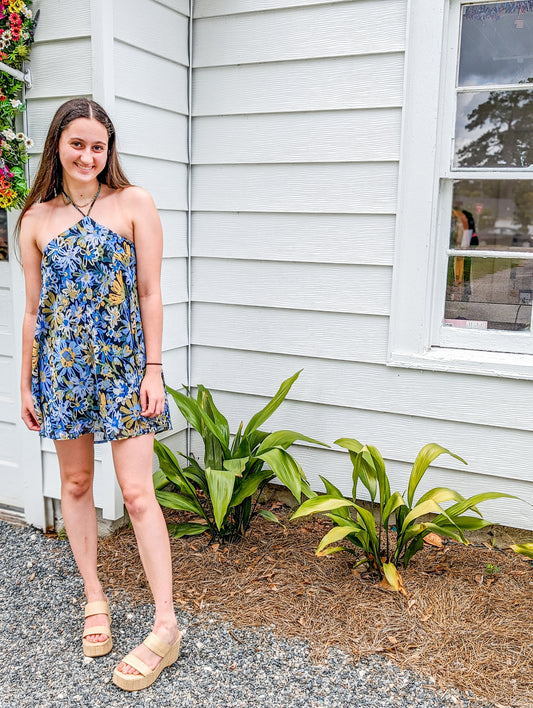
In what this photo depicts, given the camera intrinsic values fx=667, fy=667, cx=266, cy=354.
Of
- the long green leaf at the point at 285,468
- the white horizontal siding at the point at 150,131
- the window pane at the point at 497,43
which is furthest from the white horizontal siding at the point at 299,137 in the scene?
the long green leaf at the point at 285,468

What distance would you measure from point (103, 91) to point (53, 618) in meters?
2.12

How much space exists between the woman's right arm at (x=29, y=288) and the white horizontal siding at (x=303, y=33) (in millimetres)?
1480

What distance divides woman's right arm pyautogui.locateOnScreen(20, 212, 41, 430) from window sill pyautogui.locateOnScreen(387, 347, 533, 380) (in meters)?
1.56

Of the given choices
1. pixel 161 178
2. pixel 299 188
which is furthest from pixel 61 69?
pixel 299 188

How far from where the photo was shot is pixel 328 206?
3.05m

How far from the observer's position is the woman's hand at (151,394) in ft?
7.14

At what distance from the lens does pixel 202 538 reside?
123 inches

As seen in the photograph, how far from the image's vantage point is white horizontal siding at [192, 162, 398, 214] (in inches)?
116

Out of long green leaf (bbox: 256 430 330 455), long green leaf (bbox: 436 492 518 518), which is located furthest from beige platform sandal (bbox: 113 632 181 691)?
long green leaf (bbox: 436 492 518 518)

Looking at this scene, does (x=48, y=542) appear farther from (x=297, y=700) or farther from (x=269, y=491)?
(x=297, y=700)

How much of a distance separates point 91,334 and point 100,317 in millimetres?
61

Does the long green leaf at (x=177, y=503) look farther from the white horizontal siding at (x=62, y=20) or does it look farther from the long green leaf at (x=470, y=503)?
the white horizontal siding at (x=62, y=20)

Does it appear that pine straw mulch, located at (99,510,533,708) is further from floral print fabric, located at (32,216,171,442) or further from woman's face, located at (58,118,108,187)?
woman's face, located at (58,118,108,187)

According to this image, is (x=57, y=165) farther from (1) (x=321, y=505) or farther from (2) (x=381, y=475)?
(2) (x=381, y=475)
